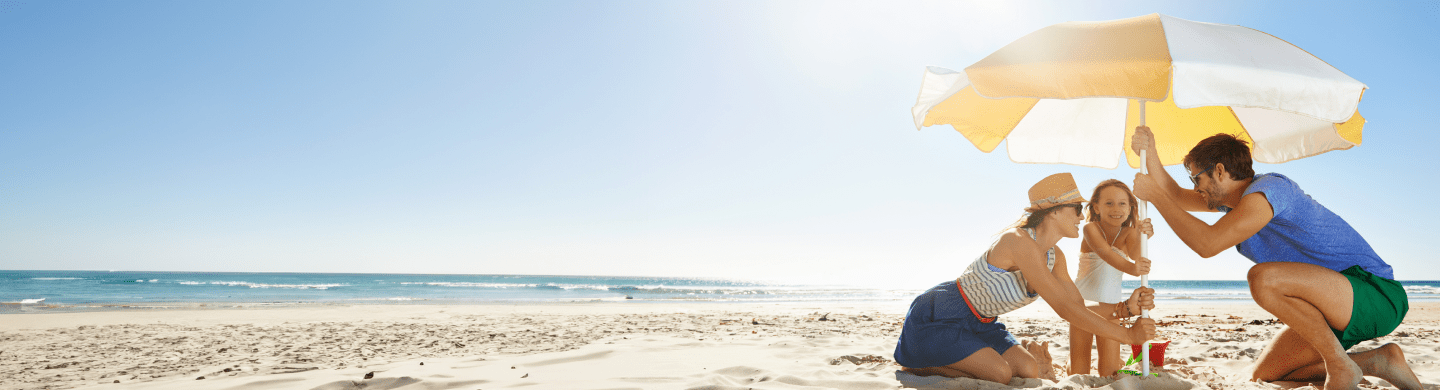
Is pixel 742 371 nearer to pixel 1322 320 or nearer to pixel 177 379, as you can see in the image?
pixel 1322 320

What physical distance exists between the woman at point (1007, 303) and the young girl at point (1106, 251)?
0.17 metres

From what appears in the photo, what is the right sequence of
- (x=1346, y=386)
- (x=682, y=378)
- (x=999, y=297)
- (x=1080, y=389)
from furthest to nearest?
(x=682, y=378), (x=999, y=297), (x=1080, y=389), (x=1346, y=386)

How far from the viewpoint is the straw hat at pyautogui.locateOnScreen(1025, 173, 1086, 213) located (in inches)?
114

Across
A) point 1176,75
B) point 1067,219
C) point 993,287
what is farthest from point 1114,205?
point 1176,75

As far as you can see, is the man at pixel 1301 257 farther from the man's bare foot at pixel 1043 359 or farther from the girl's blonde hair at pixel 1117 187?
the man's bare foot at pixel 1043 359

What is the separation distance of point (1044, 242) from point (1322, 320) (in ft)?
3.71

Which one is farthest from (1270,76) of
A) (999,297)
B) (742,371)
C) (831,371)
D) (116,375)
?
(116,375)

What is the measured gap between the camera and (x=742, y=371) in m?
3.69

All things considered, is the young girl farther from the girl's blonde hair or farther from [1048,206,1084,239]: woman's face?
[1048,206,1084,239]: woman's face

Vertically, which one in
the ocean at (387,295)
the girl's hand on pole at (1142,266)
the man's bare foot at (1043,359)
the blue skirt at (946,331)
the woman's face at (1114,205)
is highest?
the woman's face at (1114,205)

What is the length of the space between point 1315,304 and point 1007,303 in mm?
1212

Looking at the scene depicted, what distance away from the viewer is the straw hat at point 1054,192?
2906 millimetres

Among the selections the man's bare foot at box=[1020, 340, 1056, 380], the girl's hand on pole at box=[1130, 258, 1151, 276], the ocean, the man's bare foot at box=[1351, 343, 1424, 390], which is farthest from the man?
the ocean

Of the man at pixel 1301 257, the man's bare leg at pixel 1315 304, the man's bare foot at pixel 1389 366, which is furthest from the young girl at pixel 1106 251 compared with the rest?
the man's bare foot at pixel 1389 366
